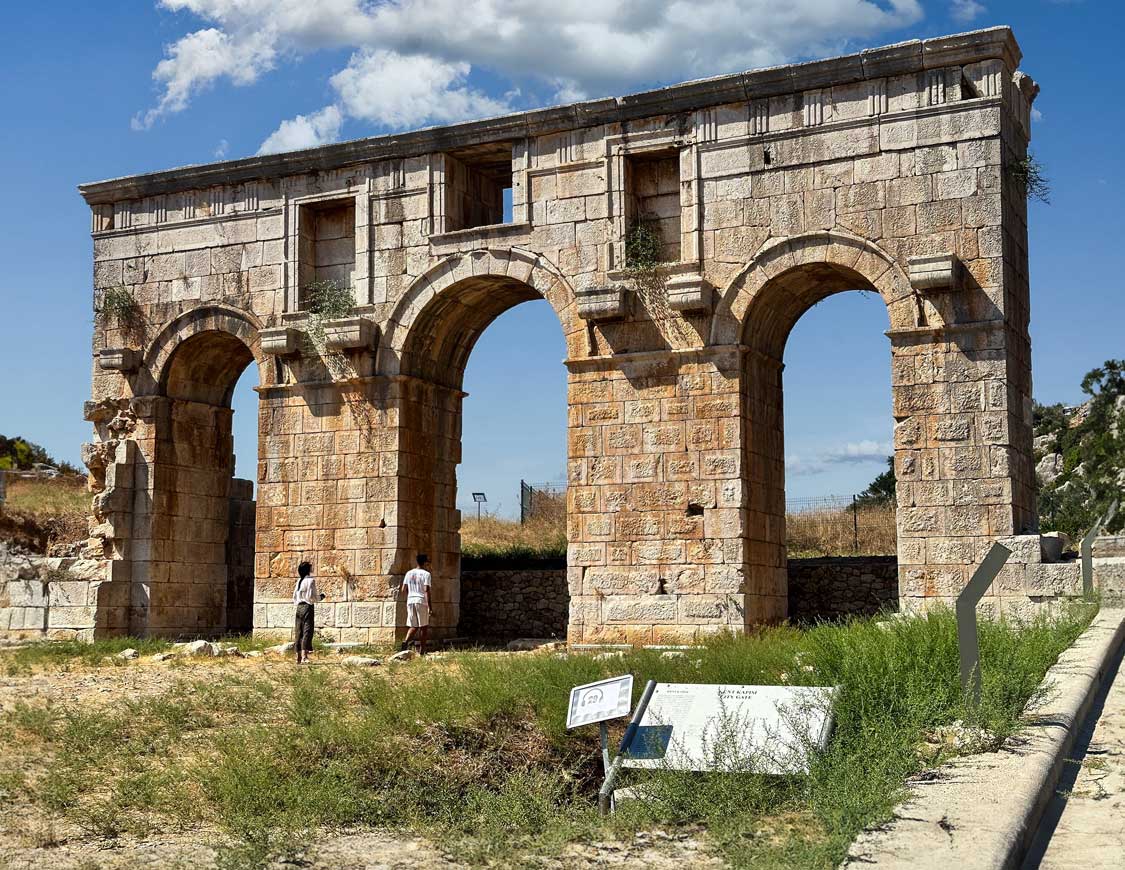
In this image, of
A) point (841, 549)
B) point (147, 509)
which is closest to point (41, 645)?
point (147, 509)

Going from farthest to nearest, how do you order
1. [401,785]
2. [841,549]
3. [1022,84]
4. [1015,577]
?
[841,549], [1022,84], [1015,577], [401,785]

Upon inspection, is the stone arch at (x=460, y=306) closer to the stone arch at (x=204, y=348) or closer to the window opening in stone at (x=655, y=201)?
the window opening in stone at (x=655, y=201)

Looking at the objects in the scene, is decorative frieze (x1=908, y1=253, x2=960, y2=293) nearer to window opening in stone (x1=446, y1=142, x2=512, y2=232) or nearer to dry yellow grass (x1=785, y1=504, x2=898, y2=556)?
window opening in stone (x1=446, y1=142, x2=512, y2=232)

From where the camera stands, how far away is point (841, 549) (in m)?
23.7

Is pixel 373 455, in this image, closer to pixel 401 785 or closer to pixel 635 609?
pixel 635 609

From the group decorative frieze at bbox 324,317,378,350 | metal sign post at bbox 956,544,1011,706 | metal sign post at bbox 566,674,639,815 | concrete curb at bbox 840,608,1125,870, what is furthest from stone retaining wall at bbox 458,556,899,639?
metal sign post at bbox 566,674,639,815

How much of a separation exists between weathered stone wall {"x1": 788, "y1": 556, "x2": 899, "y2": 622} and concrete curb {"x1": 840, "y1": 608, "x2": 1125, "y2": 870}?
31.8 feet

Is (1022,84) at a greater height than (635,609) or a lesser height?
greater

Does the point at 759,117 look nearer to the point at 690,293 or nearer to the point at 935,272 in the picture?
the point at 690,293

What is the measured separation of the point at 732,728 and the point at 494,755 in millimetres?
2039

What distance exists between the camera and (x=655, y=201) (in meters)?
16.3

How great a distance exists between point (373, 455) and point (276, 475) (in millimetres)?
1528

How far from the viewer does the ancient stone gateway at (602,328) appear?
46.7 ft

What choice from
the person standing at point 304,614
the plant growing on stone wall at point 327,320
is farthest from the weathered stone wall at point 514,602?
the plant growing on stone wall at point 327,320
